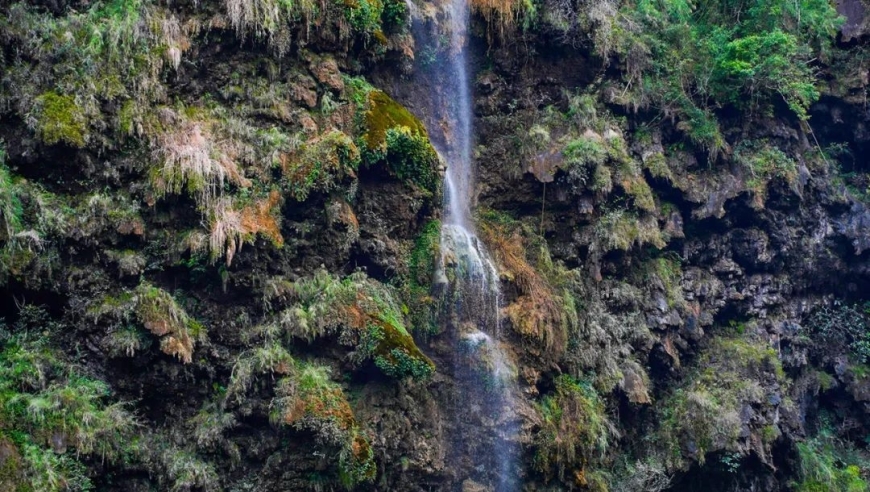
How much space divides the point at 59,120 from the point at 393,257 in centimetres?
528

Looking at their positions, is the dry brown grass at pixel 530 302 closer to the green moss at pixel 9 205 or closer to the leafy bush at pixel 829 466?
the leafy bush at pixel 829 466

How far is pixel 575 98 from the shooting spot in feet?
52.8

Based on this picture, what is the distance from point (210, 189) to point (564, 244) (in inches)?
293

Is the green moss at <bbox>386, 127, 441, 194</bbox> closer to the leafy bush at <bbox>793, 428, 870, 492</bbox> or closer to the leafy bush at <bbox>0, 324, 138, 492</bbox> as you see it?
the leafy bush at <bbox>0, 324, 138, 492</bbox>

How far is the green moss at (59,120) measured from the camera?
9820mm

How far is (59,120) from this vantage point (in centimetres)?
992

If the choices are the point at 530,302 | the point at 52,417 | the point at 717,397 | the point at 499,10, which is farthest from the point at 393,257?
the point at 717,397

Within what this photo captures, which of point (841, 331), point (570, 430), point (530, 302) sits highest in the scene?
point (530, 302)

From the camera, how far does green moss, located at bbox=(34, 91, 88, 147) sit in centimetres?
982

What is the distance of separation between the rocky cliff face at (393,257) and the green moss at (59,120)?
3cm

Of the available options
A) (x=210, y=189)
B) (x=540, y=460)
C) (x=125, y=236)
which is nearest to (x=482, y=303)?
(x=540, y=460)

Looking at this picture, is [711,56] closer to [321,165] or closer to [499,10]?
[499,10]

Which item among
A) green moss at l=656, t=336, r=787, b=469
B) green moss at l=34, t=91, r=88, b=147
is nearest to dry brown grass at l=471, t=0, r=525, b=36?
green moss at l=656, t=336, r=787, b=469

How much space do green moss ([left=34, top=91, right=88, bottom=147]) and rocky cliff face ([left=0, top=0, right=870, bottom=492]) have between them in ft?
0.11
